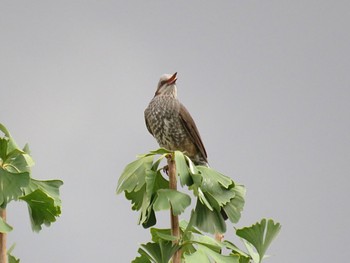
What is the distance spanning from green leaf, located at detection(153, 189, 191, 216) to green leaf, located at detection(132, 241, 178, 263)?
0.25 ft

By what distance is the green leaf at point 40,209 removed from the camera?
149 centimetres

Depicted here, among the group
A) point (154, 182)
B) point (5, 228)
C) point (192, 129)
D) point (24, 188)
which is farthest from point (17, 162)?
point (192, 129)

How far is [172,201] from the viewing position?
54.8 inches

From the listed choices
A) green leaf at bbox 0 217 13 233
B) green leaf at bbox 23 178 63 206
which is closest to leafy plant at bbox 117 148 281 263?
green leaf at bbox 23 178 63 206

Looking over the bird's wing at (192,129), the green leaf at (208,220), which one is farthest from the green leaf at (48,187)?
the bird's wing at (192,129)

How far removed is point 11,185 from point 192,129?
1.23 metres

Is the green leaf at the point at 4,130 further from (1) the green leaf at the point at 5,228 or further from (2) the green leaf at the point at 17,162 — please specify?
(1) the green leaf at the point at 5,228

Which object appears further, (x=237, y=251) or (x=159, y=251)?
(x=237, y=251)

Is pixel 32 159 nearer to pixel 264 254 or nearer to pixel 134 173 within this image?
pixel 134 173

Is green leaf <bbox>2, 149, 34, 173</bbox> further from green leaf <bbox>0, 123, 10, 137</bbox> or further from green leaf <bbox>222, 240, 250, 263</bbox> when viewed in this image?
green leaf <bbox>222, 240, 250, 263</bbox>

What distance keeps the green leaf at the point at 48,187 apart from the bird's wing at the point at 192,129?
990mm

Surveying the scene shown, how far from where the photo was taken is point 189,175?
1453mm

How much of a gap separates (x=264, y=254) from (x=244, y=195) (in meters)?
0.20

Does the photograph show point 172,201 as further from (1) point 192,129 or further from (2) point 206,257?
(1) point 192,129
